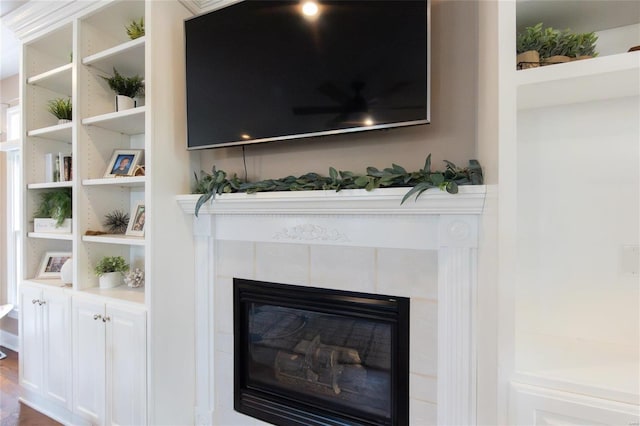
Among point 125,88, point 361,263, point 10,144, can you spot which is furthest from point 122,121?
point 361,263

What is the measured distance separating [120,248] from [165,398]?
101cm

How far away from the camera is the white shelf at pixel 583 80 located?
78 centimetres

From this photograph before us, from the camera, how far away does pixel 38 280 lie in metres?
1.98

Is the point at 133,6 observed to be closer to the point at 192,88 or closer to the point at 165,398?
the point at 192,88

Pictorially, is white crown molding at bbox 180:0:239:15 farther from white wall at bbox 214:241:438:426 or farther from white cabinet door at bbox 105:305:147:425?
white cabinet door at bbox 105:305:147:425

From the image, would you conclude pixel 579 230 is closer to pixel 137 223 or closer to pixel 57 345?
pixel 137 223

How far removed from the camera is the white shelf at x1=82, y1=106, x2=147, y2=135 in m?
1.58

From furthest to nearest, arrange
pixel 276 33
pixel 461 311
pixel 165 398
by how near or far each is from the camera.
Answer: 1. pixel 165 398
2. pixel 276 33
3. pixel 461 311

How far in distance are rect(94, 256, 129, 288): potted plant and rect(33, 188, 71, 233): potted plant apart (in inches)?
14.5

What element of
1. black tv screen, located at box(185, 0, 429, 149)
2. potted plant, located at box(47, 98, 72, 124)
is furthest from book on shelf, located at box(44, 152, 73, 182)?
black tv screen, located at box(185, 0, 429, 149)

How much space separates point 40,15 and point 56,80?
0.39m

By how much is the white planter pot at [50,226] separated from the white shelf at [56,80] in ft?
A: 3.14

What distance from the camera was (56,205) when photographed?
197 centimetres

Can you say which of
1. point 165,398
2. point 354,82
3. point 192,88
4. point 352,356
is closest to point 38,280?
point 165,398
